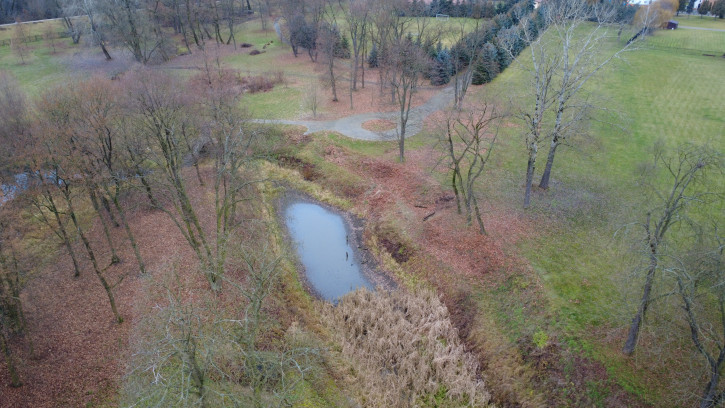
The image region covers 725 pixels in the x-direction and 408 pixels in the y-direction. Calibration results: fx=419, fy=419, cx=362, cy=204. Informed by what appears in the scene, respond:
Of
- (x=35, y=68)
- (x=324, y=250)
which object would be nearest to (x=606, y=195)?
(x=324, y=250)

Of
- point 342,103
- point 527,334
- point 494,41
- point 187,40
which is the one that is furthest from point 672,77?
point 187,40

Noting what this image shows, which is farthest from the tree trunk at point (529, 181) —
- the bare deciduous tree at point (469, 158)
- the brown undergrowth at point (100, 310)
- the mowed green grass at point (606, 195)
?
the brown undergrowth at point (100, 310)

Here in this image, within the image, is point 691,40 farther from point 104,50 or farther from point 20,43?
point 20,43

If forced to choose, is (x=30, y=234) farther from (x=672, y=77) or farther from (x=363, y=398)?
(x=672, y=77)

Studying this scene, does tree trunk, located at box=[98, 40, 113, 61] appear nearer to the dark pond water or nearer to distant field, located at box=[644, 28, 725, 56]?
the dark pond water

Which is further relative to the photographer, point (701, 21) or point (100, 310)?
point (701, 21)

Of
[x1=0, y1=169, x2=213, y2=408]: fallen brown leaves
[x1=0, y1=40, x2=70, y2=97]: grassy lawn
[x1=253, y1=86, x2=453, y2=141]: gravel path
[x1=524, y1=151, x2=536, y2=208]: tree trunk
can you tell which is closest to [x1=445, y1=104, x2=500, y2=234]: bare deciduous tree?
[x1=524, y1=151, x2=536, y2=208]: tree trunk

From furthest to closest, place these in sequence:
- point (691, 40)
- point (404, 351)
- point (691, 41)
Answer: point (691, 40)
point (691, 41)
point (404, 351)

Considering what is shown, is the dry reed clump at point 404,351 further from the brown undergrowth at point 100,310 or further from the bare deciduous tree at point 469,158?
Answer: the bare deciduous tree at point 469,158
